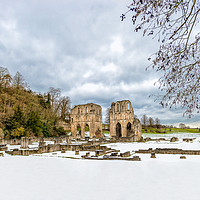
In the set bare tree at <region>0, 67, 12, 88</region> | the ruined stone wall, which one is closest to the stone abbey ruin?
the ruined stone wall

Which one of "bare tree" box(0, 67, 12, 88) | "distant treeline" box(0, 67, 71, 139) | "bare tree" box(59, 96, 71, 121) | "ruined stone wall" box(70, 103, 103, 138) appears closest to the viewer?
"distant treeline" box(0, 67, 71, 139)

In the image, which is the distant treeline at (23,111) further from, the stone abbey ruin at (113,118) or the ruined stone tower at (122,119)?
the ruined stone tower at (122,119)

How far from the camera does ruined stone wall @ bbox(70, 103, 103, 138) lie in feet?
134

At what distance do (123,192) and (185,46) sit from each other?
3620mm

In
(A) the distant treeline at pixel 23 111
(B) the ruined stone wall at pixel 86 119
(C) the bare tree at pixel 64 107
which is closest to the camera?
(A) the distant treeline at pixel 23 111

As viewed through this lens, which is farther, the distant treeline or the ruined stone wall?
the ruined stone wall

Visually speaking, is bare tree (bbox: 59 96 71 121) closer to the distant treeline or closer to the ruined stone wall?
the distant treeline

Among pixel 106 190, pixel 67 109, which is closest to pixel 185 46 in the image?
pixel 106 190

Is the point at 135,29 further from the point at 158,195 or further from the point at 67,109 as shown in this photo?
the point at 67,109

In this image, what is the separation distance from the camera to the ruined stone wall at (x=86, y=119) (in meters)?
40.9

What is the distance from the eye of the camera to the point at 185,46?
→ 10.9ft

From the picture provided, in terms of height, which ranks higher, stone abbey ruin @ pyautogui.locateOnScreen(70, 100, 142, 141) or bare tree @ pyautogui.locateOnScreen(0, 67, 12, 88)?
bare tree @ pyautogui.locateOnScreen(0, 67, 12, 88)

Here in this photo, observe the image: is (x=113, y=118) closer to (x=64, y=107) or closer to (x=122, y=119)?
(x=122, y=119)

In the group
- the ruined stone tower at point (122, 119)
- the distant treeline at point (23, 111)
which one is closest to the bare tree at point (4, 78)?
the distant treeline at point (23, 111)
